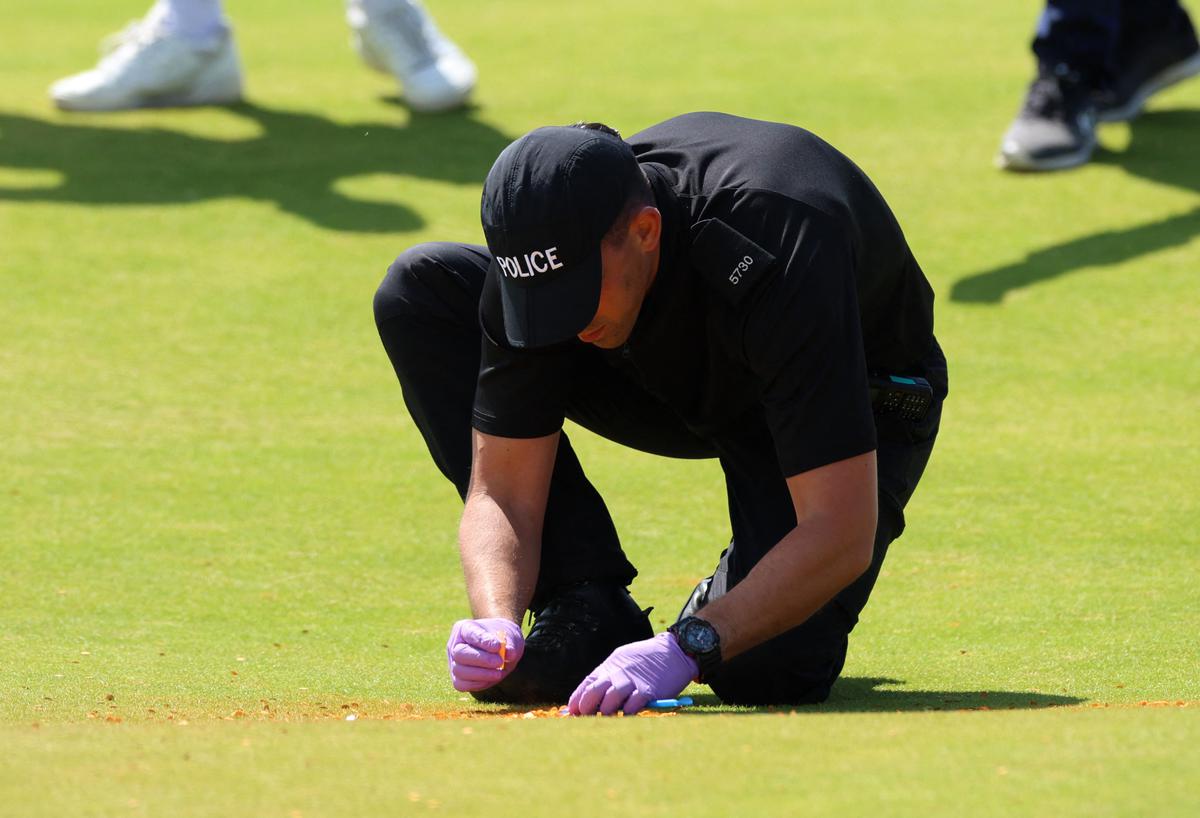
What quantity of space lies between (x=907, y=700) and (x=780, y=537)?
364mm

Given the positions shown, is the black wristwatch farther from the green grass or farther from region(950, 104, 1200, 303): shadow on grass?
region(950, 104, 1200, 303): shadow on grass

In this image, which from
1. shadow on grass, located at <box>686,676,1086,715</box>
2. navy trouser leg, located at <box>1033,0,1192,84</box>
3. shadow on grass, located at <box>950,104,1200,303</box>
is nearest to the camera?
shadow on grass, located at <box>686,676,1086,715</box>

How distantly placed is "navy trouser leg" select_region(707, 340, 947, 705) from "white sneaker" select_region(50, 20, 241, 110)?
173 inches

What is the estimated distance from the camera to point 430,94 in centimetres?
662

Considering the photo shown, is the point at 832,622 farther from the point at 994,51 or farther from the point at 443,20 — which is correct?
the point at 443,20

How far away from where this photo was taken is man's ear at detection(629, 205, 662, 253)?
2373 mm

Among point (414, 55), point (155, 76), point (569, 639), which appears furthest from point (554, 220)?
point (155, 76)

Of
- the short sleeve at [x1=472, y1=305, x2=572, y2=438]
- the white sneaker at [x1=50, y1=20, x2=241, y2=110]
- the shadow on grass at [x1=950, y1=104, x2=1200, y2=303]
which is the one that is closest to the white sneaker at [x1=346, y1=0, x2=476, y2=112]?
the white sneaker at [x1=50, y1=20, x2=241, y2=110]

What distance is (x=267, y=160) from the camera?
20.1 ft

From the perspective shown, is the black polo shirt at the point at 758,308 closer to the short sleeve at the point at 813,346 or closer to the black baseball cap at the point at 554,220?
the short sleeve at the point at 813,346

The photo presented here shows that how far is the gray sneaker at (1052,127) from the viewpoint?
19.3 ft

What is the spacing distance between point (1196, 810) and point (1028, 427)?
253 cm

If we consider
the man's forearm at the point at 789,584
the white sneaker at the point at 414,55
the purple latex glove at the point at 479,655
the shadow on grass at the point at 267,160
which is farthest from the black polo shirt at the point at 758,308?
the white sneaker at the point at 414,55

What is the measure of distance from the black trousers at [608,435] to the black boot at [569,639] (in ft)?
0.12
